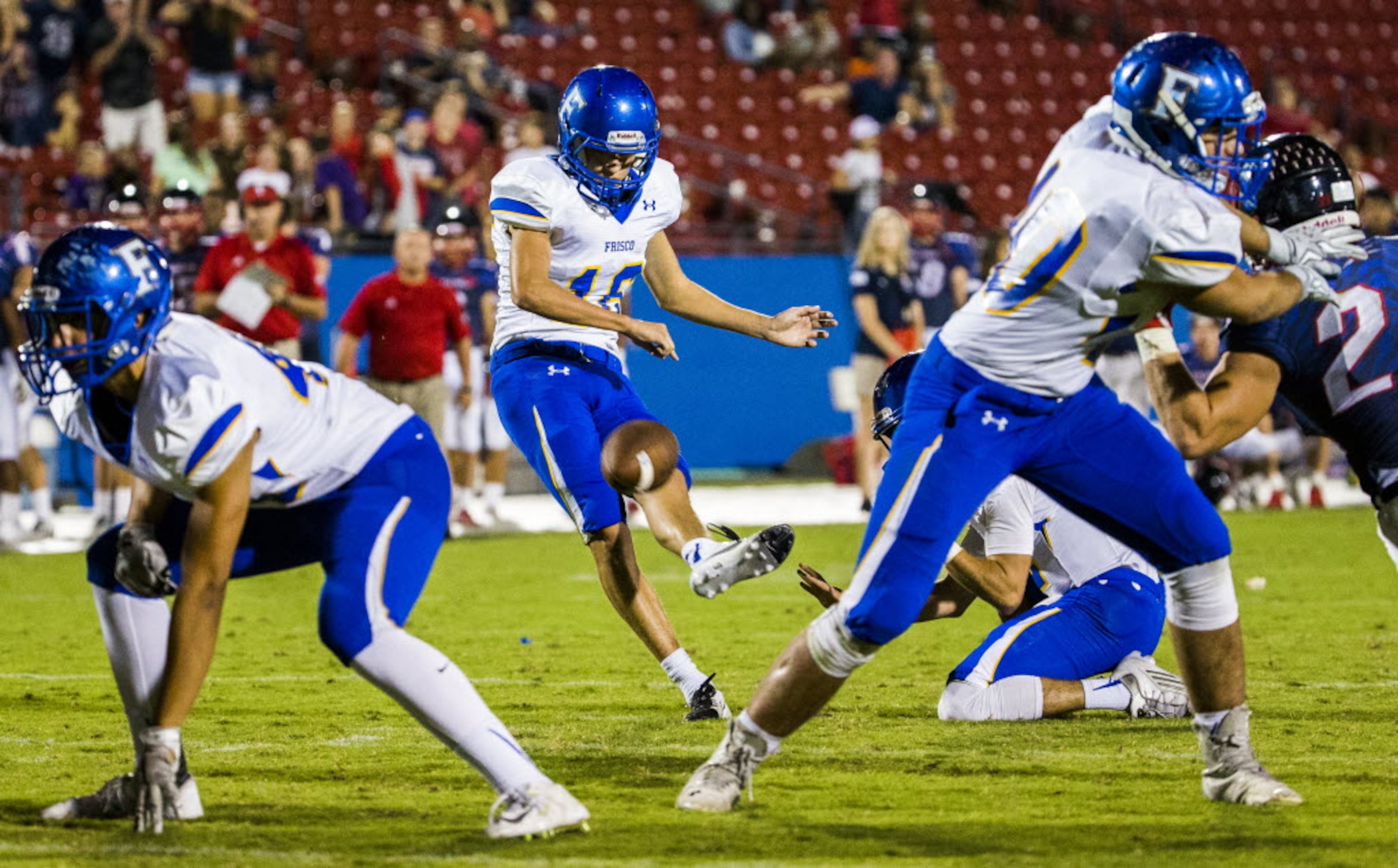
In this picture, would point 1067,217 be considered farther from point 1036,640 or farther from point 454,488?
point 454,488

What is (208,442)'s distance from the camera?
150 inches

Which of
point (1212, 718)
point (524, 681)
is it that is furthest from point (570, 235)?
point (1212, 718)

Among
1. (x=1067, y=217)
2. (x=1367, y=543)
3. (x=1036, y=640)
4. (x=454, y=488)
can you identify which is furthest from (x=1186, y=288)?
(x=454, y=488)

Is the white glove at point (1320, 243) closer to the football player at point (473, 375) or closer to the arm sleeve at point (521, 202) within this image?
the arm sleeve at point (521, 202)

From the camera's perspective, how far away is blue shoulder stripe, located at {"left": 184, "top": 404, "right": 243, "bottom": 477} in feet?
12.5

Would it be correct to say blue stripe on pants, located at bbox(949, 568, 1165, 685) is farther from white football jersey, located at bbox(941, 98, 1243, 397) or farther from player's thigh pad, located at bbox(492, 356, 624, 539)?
white football jersey, located at bbox(941, 98, 1243, 397)

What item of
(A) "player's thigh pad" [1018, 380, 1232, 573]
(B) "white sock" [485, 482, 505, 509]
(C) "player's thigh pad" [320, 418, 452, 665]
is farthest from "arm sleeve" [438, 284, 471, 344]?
(A) "player's thigh pad" [1018, 380, 1232, 573]

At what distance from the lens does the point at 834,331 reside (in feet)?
53.3

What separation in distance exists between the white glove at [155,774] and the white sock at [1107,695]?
276 centimetres

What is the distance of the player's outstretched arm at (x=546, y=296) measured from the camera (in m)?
5.49

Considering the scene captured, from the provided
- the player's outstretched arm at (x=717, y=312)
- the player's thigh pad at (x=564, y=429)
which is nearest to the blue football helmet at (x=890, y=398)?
the player's outstretched arm at (x=717, y=312)

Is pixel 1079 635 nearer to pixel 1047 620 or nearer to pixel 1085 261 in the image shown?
pixel 1047 620

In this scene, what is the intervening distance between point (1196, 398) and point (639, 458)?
1.68 metres

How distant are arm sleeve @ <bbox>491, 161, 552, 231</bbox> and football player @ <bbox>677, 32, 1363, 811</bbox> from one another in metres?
1.68
